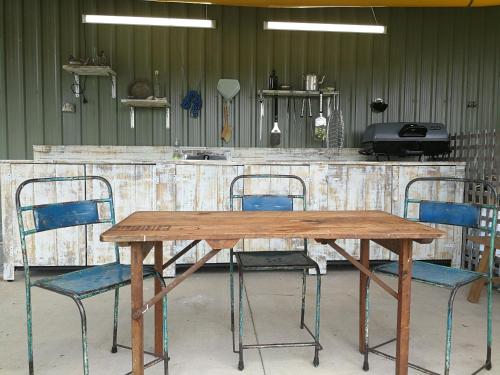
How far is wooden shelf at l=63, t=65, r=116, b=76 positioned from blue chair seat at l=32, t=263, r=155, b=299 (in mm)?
3044

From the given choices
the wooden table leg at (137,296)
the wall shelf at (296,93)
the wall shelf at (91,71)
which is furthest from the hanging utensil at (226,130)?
the wooden table leg at (137,296)

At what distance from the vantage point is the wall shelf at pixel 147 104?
4523 mm

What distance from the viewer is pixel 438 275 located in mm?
1986

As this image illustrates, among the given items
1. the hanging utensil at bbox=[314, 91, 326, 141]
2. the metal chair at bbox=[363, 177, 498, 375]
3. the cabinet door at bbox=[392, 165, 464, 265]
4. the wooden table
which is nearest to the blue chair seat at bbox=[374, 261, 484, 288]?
the metal chair at bbox=[363, 177, 498, 375]

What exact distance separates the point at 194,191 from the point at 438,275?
7.48ft

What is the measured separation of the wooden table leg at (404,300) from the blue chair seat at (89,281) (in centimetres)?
117

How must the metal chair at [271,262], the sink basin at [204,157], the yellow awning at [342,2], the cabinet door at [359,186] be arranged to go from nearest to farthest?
the metal chair at [271,262] < the cabinet door at [359,186] < the yellow awning at [342,2] < the sink basin at [204,157]

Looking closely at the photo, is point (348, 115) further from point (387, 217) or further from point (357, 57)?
point (387, 217)

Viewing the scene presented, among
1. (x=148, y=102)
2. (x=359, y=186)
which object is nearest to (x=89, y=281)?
(x=359, y=186)

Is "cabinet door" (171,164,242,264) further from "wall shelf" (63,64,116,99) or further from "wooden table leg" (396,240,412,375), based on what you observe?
"wooden table leg" (396,240,412,375)

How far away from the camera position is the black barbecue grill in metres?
4.06

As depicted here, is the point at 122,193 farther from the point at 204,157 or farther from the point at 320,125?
the point at 320,125

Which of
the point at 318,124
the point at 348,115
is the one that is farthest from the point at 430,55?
the point at 318,124

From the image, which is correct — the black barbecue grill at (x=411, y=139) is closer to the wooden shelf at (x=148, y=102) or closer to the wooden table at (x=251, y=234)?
the wooden table at (x=251, y=234)
